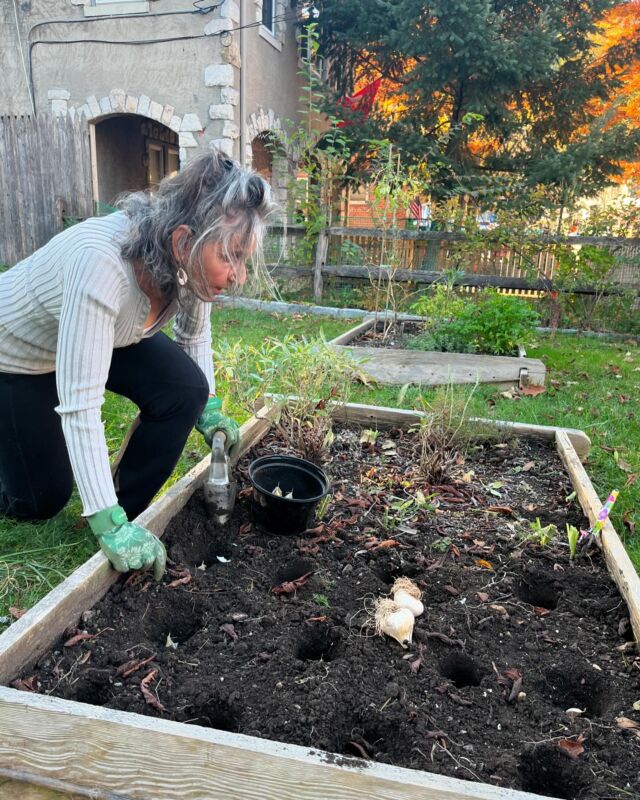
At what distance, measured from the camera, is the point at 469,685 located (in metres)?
1.58

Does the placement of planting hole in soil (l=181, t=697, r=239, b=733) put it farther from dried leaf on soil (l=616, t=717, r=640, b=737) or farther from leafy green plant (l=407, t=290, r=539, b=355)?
leafy green plant (l=407, t=290, r=539, b=355)

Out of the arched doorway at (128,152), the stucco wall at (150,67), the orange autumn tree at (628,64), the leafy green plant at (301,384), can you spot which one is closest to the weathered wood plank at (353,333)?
the leafy green plant at (301,384)

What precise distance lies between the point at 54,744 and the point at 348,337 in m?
4.76

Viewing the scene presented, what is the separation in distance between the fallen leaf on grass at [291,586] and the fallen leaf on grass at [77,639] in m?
0.54

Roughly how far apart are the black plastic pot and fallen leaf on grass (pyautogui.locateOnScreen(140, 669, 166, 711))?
0.72 meters

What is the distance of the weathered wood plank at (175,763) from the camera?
1079 millimetres

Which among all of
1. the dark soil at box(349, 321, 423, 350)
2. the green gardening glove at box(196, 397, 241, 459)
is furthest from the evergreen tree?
the green gardening glove at box(196, 397, 241, 459)

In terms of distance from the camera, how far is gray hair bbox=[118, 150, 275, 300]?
160cm

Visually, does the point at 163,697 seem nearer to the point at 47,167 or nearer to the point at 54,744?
the point at 54,744

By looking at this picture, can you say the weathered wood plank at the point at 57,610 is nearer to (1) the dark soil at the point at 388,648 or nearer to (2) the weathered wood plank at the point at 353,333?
(1) the dark soil at the point at 388,648

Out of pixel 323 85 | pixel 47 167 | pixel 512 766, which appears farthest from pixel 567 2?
pixel 512 766

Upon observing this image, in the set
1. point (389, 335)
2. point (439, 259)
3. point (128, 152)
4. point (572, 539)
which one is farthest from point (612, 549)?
point (128, 152)

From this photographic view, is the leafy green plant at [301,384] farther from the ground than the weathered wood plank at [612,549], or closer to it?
farther from the ground

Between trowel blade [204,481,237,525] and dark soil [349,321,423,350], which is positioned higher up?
trowel blade [204,481,237,525]
